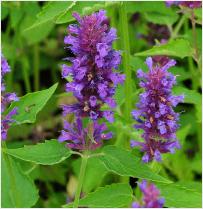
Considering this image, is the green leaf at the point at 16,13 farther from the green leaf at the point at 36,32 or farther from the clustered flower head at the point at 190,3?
the clustered flower head at the point at 190,3

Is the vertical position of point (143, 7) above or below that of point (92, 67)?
above

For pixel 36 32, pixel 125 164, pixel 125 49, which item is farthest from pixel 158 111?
pixel 36 32

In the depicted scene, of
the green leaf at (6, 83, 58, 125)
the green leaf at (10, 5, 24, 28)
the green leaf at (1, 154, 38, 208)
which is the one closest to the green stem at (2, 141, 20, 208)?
the green leaf at (1, 154, 38, 208)

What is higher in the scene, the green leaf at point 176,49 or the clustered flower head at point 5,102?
the green leaf at point 176,49

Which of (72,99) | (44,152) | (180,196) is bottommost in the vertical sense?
(180,196)

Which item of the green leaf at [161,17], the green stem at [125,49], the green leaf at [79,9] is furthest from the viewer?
the green leaf at [161,17]

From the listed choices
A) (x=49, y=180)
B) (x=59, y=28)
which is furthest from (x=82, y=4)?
(x=59, y=28)

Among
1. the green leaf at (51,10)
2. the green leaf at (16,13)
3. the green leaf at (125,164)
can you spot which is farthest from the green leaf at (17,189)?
the green leaf at (16,13)

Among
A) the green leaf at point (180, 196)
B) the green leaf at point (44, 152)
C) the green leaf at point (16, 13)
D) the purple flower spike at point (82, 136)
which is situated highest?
the green leaf at point (16, 13)

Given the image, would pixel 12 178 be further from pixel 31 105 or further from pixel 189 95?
pixel 189 95
